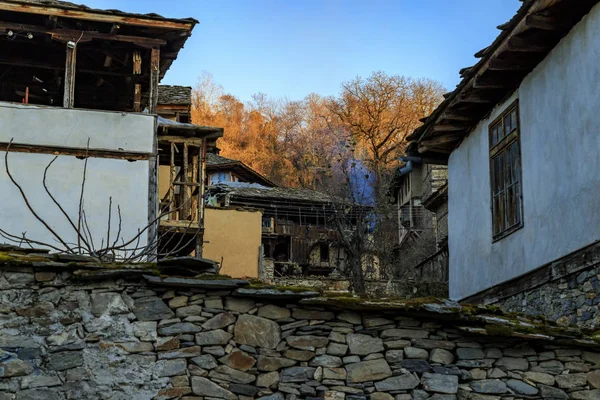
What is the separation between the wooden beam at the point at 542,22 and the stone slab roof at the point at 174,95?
14905 millimetres

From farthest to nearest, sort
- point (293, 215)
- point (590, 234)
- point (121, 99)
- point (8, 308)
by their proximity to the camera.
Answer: point (293, 215)
point (121, 99)
point (590, 234)
point (8, 308)

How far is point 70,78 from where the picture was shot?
38.5 feet

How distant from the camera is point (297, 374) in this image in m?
5.87

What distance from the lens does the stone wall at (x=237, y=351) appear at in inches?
225

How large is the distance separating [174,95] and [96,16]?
10.6m

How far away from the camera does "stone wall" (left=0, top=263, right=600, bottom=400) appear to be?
5.72m

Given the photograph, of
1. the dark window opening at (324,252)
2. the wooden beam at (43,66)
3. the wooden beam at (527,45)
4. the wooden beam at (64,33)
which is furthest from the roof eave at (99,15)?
the dark window opening at (324,252)

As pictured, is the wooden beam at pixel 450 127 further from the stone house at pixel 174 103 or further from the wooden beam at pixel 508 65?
the stone house at pixel 174 103

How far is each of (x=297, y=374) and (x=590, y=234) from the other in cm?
312

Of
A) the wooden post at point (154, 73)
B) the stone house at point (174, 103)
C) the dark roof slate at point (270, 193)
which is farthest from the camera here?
the dark roof slate at point (270, 193)

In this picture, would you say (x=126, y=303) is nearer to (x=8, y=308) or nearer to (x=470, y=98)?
(x=8, y=308)

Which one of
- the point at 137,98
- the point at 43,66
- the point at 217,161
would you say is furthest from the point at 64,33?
the point at 217,161

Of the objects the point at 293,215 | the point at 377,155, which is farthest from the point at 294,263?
the point at 377,155

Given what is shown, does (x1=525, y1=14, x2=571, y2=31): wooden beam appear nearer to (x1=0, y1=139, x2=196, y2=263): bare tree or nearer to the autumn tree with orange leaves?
(x1=0, y1=139, x2=196, y2=263): bare tree
